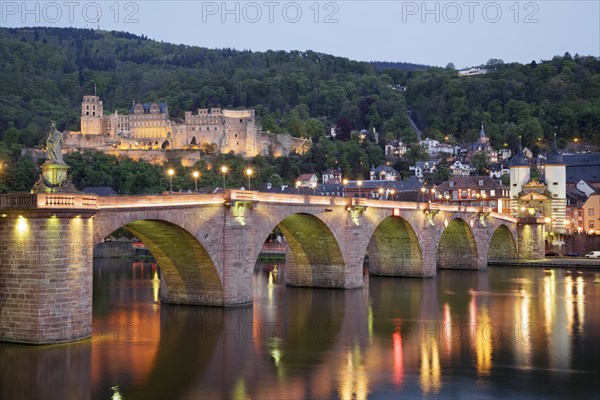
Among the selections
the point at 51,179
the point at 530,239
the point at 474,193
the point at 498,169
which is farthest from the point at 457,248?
the point at 498,169

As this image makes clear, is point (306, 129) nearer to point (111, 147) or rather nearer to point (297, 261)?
point (111, 147)

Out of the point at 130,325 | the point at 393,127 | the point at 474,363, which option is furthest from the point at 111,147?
the point at 474,363

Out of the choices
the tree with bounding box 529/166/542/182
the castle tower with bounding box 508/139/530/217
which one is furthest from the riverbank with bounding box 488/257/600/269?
the tree with bounding box 529/166/542/182

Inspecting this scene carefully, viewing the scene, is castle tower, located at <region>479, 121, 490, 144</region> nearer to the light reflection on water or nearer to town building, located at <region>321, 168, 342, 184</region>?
town building, located at <region>321, 168, 342, 184</region>

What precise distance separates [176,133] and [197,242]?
110208 mm

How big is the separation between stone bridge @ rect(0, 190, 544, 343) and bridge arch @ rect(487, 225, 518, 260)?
12.4m

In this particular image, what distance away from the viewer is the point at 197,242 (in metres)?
33.9

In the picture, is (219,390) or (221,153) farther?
(221,153)

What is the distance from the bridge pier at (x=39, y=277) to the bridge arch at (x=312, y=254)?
18.5 metres

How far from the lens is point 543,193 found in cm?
8700

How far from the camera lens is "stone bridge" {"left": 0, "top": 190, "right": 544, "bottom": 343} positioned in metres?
25.3

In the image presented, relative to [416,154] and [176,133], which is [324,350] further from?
[416,154]

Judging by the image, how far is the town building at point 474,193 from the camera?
9450 cm

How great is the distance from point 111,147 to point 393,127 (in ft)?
200
